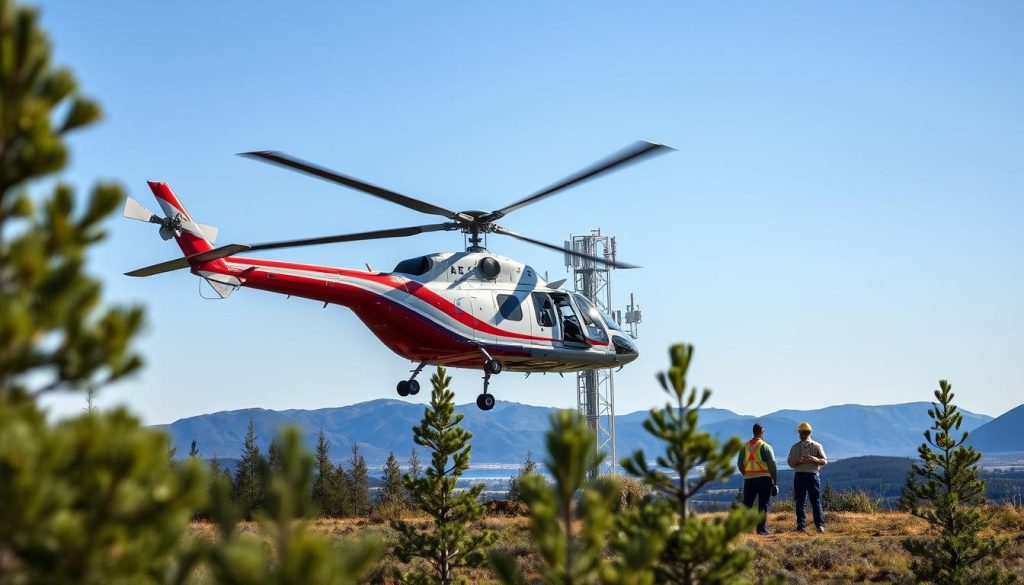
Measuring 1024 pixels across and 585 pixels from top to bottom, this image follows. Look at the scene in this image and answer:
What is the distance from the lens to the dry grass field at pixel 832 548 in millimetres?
17766

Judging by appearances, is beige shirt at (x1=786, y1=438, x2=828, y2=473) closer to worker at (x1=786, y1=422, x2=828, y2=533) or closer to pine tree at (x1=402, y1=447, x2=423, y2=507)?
worker at (x1=786, y1=422, x2=828, y2=533)

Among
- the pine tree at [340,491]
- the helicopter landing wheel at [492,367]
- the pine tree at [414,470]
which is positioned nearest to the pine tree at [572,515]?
the pine tree at [414,470]

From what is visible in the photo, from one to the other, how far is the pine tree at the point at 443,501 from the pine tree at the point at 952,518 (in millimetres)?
7266

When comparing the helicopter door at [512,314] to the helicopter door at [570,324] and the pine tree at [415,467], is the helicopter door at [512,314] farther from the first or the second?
the pine tree at [415,467]

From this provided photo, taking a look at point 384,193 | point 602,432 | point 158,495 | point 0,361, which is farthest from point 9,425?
point 602,432

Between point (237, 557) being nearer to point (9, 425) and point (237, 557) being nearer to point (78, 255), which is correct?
point (9, 425)

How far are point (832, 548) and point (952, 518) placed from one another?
2123mm

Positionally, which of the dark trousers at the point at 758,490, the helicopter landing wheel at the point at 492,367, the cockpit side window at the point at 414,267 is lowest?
the dark trousers at the point at 758,490

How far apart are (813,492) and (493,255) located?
25.7ft

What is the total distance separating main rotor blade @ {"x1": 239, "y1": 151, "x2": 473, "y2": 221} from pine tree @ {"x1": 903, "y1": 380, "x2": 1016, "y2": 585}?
931 centimetres

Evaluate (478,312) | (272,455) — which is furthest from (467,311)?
(272,455)

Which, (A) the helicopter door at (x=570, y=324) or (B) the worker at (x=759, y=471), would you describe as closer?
(B) the worker at (x=759, y=471)

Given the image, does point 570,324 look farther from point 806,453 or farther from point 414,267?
point 806,453

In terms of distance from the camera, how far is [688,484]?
27.8 ft
